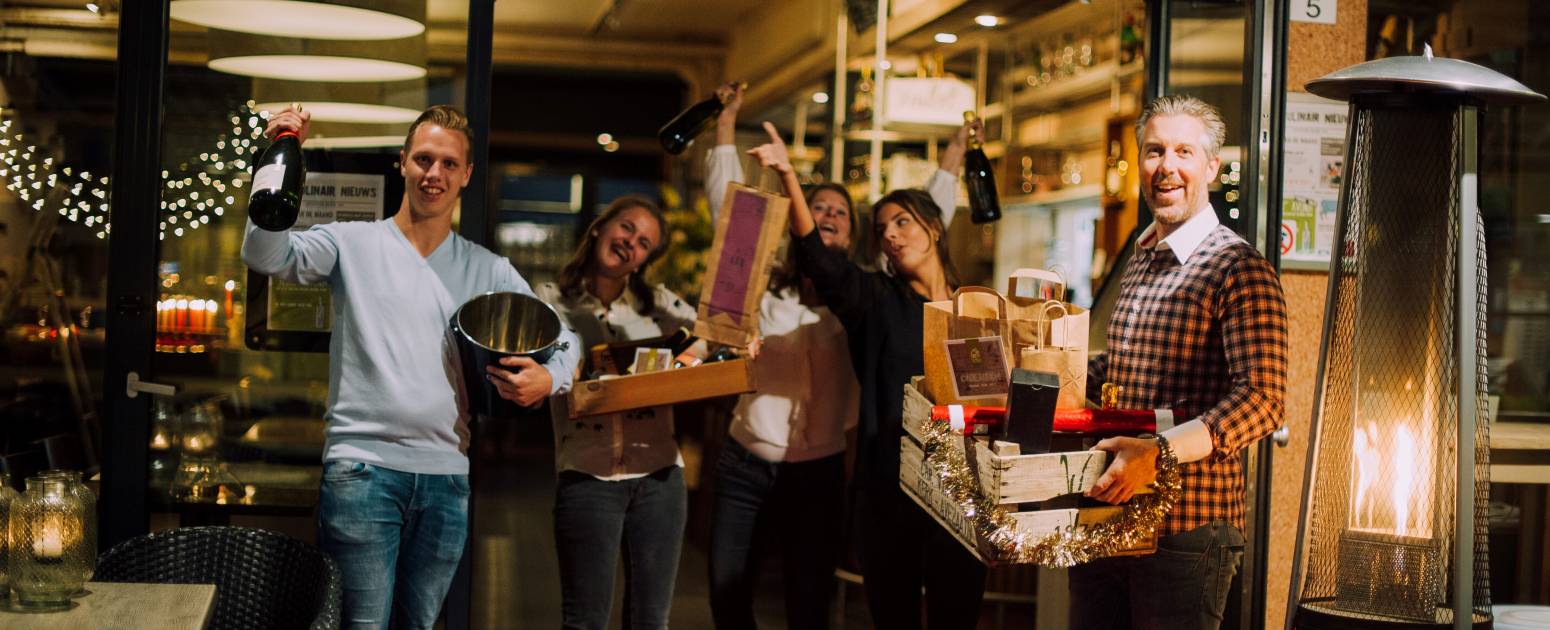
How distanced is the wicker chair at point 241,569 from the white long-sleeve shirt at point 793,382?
118 cm

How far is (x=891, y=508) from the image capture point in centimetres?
329

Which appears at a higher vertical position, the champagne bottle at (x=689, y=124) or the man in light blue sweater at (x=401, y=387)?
the champagne bottle at (x=689, y=124)

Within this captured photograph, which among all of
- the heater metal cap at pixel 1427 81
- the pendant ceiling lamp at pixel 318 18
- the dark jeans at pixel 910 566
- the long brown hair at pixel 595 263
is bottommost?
the dark jeans at pixel 910 566

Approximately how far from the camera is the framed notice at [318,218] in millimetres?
3438

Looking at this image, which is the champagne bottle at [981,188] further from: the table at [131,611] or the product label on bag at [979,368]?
the table at [131,611]

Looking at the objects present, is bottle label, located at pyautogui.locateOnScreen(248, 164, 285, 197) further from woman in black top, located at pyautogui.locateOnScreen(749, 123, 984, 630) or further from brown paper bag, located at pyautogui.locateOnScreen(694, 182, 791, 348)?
woman in black top, located at pyautogui.locateOnScreen(749, 123, 984, 630)

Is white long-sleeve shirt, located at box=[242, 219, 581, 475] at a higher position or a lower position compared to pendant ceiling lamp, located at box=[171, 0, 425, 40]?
lower

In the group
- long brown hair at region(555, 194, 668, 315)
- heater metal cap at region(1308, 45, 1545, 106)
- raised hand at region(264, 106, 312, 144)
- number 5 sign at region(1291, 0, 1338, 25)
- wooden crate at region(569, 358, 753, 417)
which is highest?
number 5 sign at region(1291, 0, 1338, 25)

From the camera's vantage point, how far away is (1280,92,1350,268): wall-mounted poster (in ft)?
11.5

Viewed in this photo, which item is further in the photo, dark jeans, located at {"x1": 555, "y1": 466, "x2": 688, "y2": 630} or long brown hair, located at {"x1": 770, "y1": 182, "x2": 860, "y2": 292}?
long brown hair, located at {"x1": 770, "y1": 182, "x2": 860, "y2": 292}

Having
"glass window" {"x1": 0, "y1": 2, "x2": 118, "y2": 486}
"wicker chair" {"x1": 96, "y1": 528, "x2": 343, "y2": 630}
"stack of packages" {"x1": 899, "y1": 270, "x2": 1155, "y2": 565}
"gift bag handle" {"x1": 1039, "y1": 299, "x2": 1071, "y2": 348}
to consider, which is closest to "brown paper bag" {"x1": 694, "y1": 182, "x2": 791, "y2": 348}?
"stack of packages" {"x1": 899, "y1": 270, "x2": 1155, "y2": 565}

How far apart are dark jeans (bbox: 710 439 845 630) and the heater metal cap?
161 cm

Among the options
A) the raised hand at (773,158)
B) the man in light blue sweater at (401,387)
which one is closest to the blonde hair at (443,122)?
the man in light blue sweater at (401,387)

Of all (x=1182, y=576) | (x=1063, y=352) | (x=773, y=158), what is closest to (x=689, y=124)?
(x=773, y=158)
